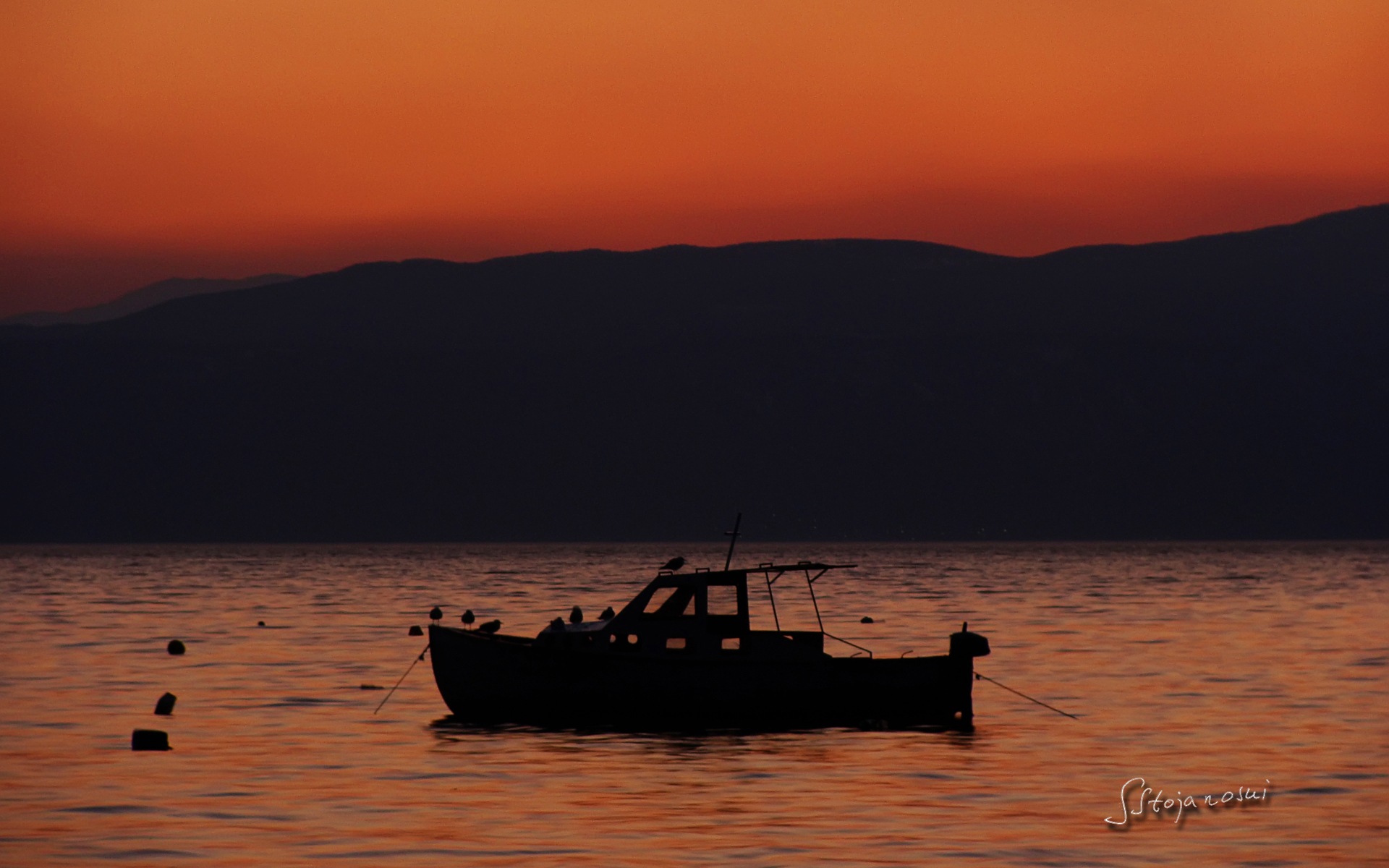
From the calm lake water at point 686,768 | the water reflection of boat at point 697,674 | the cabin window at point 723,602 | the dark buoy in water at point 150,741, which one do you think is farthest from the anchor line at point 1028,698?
the dark buoy in water at point 150,741

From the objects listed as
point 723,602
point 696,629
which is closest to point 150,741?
point 696,629

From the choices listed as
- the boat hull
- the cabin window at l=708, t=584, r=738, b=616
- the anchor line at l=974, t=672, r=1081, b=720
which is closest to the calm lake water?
the anchor line at l=974, t=672, r=1081, b=720

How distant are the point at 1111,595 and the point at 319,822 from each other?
96022mm

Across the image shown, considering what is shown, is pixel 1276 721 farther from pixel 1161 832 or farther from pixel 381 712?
pixel 381 712

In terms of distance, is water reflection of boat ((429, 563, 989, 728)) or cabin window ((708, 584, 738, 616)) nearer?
water reflection of boat ((429, 563, 989, 728))

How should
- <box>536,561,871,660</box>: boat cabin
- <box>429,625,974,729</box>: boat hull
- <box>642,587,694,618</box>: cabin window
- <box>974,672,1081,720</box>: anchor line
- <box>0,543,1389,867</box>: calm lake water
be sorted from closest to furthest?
1. <box>0,543,1389,867</box>: calm lake water
2. <box>429,625,974,729</box>: boat hull
3. <box>536,561,871,660</box>: boat cabin
4. <box>642,587,694,618</box>: cabin window
5. <box>974,672,1081,720</box>: anchor line

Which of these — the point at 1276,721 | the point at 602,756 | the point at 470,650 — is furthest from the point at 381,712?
the point at 1276,721

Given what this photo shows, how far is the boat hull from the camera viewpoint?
142 ft

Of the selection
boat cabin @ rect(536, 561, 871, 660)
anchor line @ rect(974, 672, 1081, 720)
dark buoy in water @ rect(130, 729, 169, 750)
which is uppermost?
boat cabin @ rect(536, 561, 871, 660)

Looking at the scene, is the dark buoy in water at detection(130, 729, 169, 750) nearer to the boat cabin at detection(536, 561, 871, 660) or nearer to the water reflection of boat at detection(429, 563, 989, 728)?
the water reflection of boat at detection(429, 563, 989, 728)

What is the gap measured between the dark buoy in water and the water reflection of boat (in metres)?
6.62

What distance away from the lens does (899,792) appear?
3484cm

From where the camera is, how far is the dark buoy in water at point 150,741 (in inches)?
Result: 1619

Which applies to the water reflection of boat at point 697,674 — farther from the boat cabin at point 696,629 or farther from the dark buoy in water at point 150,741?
the dark buoy in water at point 150,741
